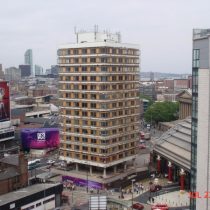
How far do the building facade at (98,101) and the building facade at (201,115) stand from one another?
3281 cm

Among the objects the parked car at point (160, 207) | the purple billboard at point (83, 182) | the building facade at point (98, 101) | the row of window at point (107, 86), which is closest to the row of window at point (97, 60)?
the building facade at point (98, 101)

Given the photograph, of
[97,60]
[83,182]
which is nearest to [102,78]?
[97,60]

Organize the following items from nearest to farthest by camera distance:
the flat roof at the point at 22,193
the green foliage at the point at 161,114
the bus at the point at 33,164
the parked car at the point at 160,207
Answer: the flat roof at the point at 22,193 < the parked car at the point at 160,207 < the bus at the point at 33,164 < the green foliage at the point at 161,114

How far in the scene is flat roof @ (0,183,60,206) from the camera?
69.9m

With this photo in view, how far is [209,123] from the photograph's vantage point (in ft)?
177

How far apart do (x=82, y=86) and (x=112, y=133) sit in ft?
37.7

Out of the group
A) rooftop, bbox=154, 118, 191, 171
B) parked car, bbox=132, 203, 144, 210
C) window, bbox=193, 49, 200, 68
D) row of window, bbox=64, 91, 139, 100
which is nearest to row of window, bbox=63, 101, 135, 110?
row of window, bbox=64, 91, 139, 100

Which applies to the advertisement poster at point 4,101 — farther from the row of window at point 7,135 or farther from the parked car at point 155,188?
the parked car at point 155,188

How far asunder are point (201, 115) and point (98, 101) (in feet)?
117

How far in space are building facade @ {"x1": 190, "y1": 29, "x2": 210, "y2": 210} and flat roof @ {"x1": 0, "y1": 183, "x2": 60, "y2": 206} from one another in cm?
2866

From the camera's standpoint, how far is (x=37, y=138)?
125938 mm

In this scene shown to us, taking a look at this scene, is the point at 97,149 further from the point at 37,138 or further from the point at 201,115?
the point at 37,138

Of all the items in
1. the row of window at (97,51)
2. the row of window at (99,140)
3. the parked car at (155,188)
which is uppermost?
the row of window at (97,51)

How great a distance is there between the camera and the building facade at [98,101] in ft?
289
